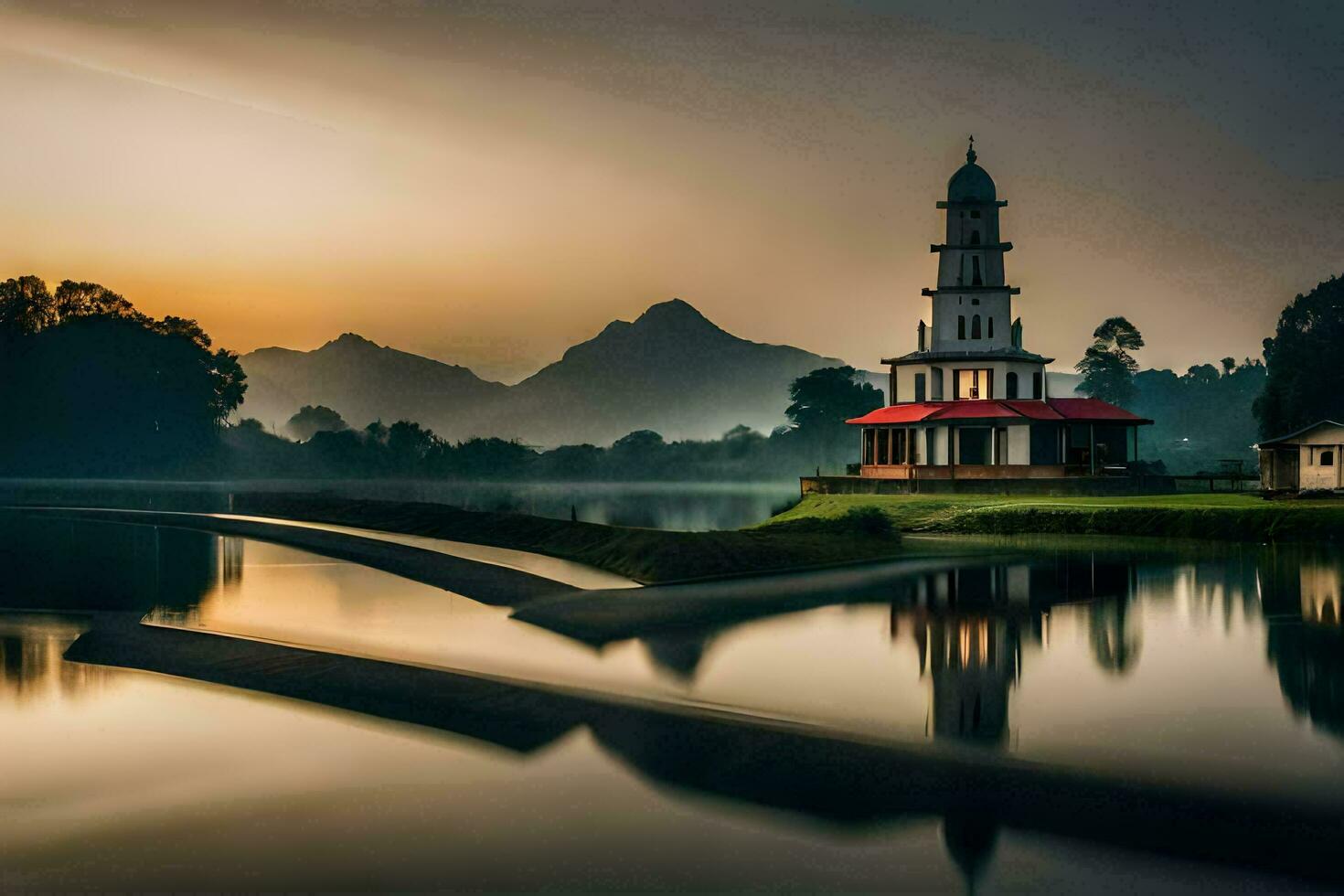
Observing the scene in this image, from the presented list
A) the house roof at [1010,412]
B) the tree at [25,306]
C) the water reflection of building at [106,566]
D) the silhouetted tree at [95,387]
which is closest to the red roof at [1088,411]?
the house roof at [1010,412]

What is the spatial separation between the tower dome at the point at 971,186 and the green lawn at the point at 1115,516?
94.7ft

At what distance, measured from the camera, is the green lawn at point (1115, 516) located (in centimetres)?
4612

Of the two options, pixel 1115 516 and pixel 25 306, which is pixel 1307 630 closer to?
pixel 1115 516

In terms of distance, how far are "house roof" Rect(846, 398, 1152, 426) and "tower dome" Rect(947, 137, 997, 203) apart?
51.0 feet

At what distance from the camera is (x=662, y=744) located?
628 inches

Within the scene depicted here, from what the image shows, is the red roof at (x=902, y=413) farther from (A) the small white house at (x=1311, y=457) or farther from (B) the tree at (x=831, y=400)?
(B) the tree at (x=831, y=400)

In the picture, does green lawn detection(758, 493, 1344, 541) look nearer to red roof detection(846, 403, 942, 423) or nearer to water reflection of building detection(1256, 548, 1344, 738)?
water reflection of building detection(1256, 548, 1344, 738)

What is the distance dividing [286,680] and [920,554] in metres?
26.7

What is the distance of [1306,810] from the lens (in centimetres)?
1296

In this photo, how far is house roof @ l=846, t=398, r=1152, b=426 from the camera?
67000 mm

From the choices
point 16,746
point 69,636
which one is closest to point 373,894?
point 16,746

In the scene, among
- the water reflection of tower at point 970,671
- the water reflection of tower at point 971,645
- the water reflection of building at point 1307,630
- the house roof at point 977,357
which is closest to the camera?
the water reflection of tower at point 970,671

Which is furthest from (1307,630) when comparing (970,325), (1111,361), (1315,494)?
(1111,361)

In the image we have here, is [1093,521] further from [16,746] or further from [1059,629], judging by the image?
[16,746]
